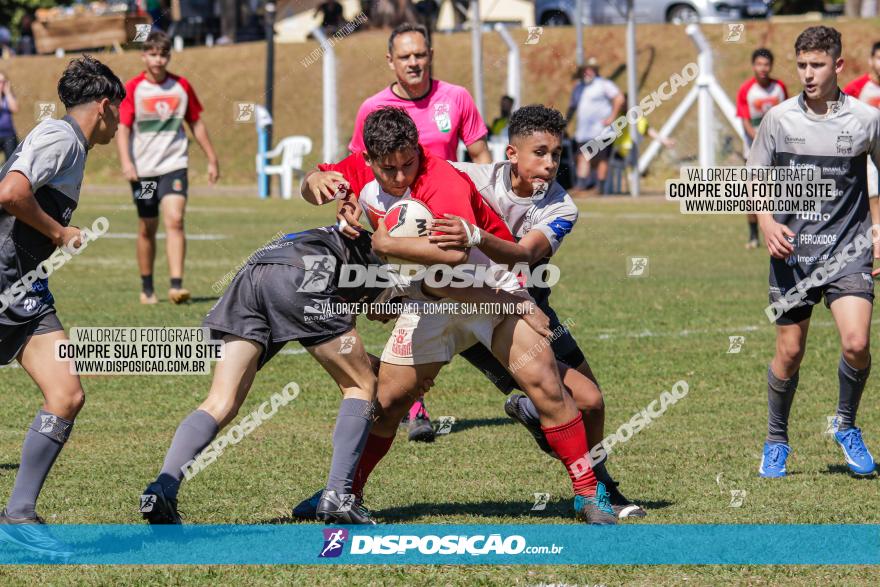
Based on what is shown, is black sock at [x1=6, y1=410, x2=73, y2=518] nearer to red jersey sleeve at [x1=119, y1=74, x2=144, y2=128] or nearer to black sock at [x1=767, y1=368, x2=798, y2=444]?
black sock at [x1=767, y1=368, x2=798, y2=444]

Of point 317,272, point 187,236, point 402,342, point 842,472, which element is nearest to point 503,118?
point 187,236

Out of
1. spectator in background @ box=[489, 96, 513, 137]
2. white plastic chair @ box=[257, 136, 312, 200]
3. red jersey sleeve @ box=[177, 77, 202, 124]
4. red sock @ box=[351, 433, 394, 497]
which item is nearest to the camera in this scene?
red sock @ box=[351, 433, 394, 497]

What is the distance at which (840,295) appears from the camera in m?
7.21

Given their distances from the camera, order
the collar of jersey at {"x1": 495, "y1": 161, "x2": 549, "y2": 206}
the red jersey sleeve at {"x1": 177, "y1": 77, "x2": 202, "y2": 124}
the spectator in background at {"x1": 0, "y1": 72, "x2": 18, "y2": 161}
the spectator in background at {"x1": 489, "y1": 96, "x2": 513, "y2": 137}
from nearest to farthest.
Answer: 1. the collar of jersey at {"x1": 495, "y1": 161, "x2": 549, "y2": 206}
2. the red jersey sleeve at {"x1": 177, "y1": 77, "x2": 202, "y2": 124}
3. the spectator in background at {"x1": 0, "y1": 72, "x2": 18, "y2": 161}
4. the spectator in background at {"x1": 489, "y1": 96, "x2": 513, "y2": 137}

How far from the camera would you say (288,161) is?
31656mm

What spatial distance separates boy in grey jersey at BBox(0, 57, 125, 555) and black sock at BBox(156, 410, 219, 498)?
1.54 feet

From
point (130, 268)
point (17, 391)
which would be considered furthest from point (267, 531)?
point (130, 268)

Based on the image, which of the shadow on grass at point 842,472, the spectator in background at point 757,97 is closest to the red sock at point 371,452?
the shadow on grass at point 842,472

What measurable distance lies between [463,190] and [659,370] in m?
4.70

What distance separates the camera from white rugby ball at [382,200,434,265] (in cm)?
571

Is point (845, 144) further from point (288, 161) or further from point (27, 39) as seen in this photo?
point (27, 39)


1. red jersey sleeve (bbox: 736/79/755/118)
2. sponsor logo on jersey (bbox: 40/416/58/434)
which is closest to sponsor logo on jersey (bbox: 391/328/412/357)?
sponsor logo on jersey (bbox: 40/416/58/434)

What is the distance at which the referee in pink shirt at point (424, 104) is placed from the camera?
28.0ft

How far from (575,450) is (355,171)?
1693mm
